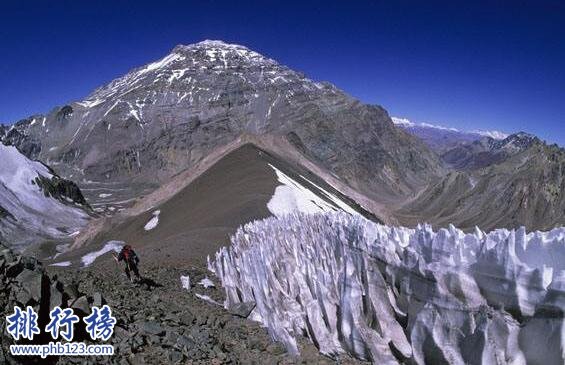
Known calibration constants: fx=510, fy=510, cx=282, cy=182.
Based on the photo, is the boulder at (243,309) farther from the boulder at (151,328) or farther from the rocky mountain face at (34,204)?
the rocky mountain face at (34,204)

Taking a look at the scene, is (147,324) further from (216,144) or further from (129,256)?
(216,144)

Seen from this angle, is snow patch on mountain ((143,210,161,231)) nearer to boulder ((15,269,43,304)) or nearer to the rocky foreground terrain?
the rocky foreground terrain

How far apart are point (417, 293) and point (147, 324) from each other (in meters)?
4.62

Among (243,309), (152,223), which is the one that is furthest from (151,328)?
(152,223)

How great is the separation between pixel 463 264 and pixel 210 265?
11920 mm

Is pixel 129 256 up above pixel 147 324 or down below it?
above

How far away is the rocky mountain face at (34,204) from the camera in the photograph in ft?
214

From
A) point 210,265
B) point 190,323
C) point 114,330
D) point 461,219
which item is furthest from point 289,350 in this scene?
point 461,219

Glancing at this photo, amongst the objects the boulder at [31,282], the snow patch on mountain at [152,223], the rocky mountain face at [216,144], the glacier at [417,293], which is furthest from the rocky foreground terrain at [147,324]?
the rocky mountain face at [216,144]

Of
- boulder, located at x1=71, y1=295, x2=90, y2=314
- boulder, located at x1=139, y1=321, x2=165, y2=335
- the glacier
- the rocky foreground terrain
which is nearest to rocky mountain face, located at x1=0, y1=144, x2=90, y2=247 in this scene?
the rocky foreground terrain

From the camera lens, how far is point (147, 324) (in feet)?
29.2

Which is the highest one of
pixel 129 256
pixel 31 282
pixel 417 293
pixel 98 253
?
pixel 98 253

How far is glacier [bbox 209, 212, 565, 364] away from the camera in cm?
641

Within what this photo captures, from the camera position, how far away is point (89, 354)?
750 cm
